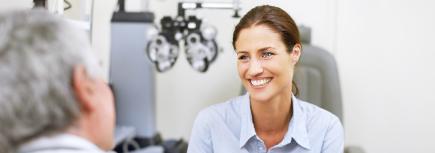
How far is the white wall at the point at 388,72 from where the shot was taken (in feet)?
7.34

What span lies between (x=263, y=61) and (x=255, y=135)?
0.23 m

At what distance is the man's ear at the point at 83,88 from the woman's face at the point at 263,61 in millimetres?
850

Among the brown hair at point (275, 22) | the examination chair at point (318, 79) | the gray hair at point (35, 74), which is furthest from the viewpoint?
the examination chair at point (318, 79)

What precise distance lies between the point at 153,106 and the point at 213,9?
0.46 meters

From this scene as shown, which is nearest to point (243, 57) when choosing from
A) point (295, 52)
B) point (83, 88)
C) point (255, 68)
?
point (255, 68)

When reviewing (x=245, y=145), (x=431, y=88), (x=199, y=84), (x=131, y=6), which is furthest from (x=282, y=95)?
(x=431, y=88)

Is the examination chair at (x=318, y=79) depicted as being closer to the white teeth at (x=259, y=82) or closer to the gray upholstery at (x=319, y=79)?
the gray upholstery at (x=319, y=79)

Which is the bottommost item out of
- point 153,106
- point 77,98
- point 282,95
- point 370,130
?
point 370,130

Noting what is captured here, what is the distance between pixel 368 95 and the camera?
229cm

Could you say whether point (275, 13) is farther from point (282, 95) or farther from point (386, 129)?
point (386, 129)

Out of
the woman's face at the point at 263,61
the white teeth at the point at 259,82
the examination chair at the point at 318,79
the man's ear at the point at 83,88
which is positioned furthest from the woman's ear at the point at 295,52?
the man's ear at the point at 83,88

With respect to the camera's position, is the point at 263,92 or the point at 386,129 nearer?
the point at 263,92

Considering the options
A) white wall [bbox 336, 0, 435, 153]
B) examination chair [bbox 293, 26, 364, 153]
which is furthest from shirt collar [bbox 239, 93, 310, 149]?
white wall [bbox 336, 0, 435, 153]

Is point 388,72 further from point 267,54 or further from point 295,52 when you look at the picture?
point 267,54
